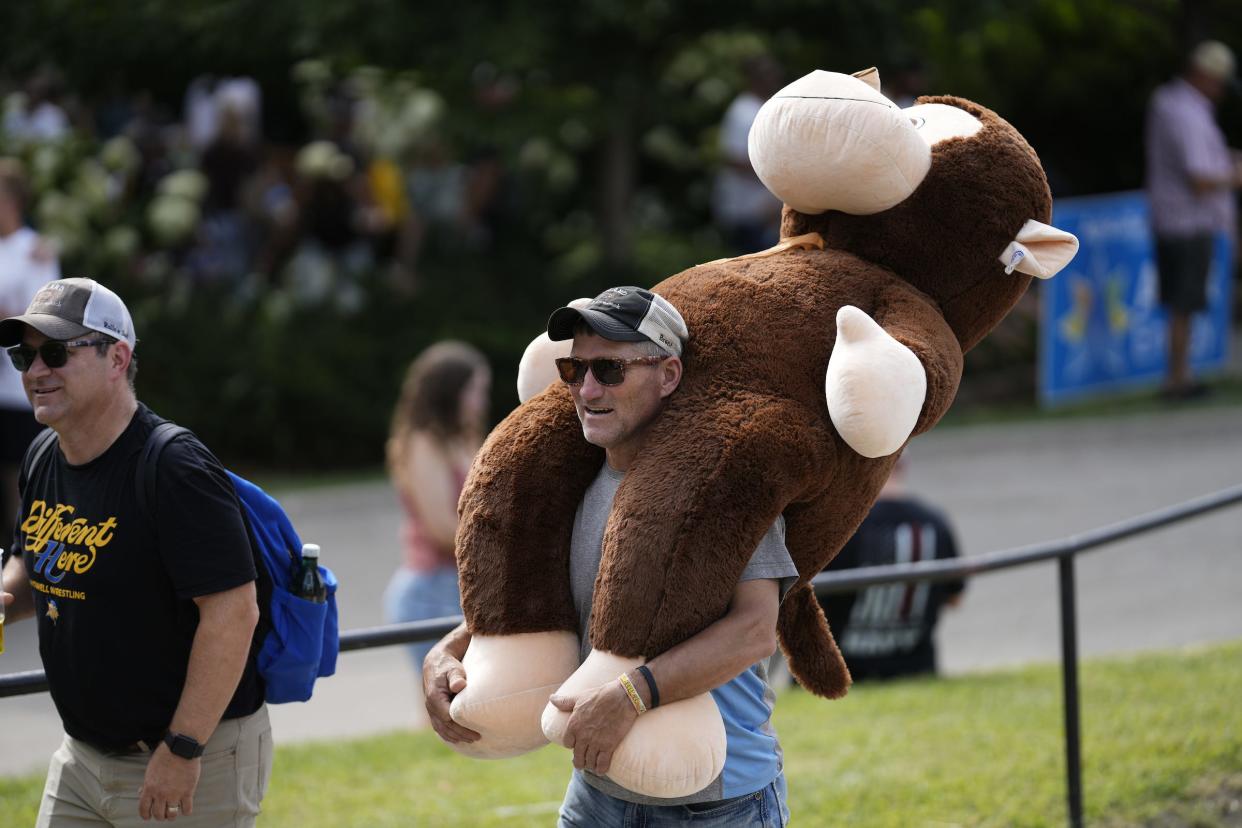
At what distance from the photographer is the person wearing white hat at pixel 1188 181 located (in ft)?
39.3

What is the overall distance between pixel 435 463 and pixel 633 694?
11.7 ft

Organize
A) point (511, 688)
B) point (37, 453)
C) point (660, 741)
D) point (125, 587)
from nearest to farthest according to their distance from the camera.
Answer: point (660, 741) < point (511, 688) < point (125, 587) < point (37, 453)

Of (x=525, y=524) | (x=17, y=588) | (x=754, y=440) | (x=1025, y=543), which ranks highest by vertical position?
(x=754, y=440)

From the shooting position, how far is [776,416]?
10.1 feet

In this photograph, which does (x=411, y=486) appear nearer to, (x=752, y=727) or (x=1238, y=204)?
(x=752, y=727)

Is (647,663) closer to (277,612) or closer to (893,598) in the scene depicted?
(277,612)

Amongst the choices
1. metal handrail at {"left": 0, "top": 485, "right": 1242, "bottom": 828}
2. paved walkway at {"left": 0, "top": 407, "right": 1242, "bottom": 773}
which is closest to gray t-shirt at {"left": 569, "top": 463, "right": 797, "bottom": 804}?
metal handrail at {"left": 0, "top": 485, "right": 1242, "bottom": 828}

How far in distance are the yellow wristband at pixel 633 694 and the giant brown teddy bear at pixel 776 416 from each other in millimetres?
41

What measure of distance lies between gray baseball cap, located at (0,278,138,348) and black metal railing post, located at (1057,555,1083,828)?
9.66ft

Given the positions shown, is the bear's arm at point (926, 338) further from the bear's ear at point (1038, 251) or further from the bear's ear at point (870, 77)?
the bear's ear at point (870, 77)

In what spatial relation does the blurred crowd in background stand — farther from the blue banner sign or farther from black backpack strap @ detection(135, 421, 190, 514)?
black backpack strap @ detection(135, 421, 190, 514)

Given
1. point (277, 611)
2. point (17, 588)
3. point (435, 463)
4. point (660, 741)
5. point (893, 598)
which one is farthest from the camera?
point (893, 598)

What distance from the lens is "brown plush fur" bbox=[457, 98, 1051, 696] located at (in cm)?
304

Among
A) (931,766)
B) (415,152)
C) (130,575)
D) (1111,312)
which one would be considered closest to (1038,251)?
(130,575)
